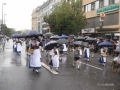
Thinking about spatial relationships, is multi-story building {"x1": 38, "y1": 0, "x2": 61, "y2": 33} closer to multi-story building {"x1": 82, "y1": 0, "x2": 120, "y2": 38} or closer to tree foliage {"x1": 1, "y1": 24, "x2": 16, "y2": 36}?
tree foliage {"x1": 1, "y1": 24, "x2": 16, "y2": 36}

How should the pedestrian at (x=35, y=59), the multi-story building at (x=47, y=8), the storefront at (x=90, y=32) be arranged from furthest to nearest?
the multi-story building at (x=47, y=8) → the storefront at (x=90, y=32) → the pedestrian at (x=35, y=59)

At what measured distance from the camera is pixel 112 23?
34562 millimetres

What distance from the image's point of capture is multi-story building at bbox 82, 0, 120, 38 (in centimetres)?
3334

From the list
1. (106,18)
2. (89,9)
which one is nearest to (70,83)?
(106,18)

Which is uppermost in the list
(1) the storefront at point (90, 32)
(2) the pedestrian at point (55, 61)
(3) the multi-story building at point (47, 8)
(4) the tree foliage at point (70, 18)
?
(3) the multi-story building at point (47, 8)

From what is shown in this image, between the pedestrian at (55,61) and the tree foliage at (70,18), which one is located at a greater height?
the tree foliage at (70,18)

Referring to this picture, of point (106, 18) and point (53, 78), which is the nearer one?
point (53, 78)

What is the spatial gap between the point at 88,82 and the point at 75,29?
27.9 m

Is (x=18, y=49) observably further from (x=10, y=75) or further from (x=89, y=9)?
Answer: (x=89, y=9)

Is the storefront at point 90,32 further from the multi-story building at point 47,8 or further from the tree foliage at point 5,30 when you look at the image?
the multi-story building at point 47,8

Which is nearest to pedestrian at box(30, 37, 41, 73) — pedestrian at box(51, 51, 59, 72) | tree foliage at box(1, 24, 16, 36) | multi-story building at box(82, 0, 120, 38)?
pedestrian at box(51, 51, 59, 72)

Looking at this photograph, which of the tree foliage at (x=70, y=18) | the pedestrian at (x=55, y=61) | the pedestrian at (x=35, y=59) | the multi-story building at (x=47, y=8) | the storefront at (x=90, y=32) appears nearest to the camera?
the pedestrian at (x=35, y=59)

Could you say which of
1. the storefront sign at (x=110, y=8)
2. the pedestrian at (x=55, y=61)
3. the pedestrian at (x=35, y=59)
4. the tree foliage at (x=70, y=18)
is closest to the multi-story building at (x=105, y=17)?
the storefront sign at (x=110, y=8)

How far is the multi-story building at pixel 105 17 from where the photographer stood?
109 feet
